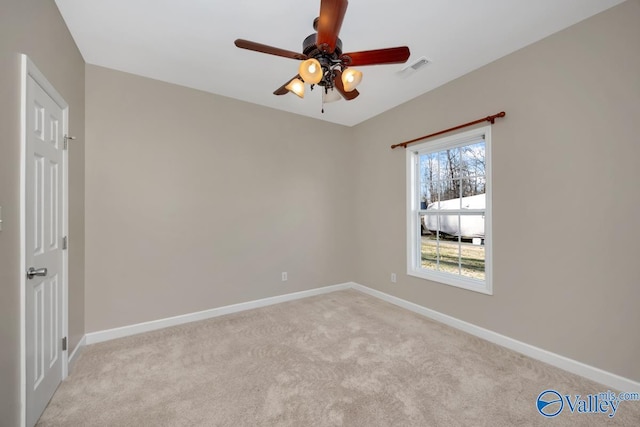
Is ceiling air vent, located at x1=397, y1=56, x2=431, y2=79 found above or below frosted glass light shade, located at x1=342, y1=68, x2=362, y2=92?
above

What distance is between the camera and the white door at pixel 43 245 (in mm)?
1532

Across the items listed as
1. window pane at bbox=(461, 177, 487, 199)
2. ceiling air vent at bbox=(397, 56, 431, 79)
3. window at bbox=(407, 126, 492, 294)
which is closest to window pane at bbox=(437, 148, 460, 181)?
window at bbox=(407, 126, 492, 294)

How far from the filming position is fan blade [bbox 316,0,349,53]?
1394mm

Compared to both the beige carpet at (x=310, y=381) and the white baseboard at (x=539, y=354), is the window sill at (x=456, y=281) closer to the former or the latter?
the white baseboard at (x=539, y=354)

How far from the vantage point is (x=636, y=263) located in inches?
73.9

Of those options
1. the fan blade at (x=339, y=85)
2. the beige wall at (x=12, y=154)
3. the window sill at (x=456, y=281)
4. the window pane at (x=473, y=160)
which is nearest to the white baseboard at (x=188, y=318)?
the beige wall at (x=12, y=154)

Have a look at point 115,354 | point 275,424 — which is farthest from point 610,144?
point 115,354

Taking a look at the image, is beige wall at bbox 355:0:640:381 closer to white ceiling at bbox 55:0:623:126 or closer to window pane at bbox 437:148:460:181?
white ceiling at bbox 55:0:623:126

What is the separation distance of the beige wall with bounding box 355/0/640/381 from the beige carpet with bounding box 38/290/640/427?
37 centimetres

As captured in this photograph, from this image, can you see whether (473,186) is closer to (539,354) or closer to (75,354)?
(539,354)

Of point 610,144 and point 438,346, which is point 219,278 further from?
point 610,144

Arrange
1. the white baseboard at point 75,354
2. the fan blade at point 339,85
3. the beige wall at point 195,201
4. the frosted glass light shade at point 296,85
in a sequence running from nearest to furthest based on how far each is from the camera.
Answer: the fan blade at point 339,85 < the frosted glass light shade at point 296,85 < the white baseboard at point 75,354 < the beige wall at point 195,201

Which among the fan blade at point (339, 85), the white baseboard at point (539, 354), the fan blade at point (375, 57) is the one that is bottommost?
the white baseboard at point (539, 354)

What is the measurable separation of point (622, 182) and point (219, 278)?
3.91 meters
